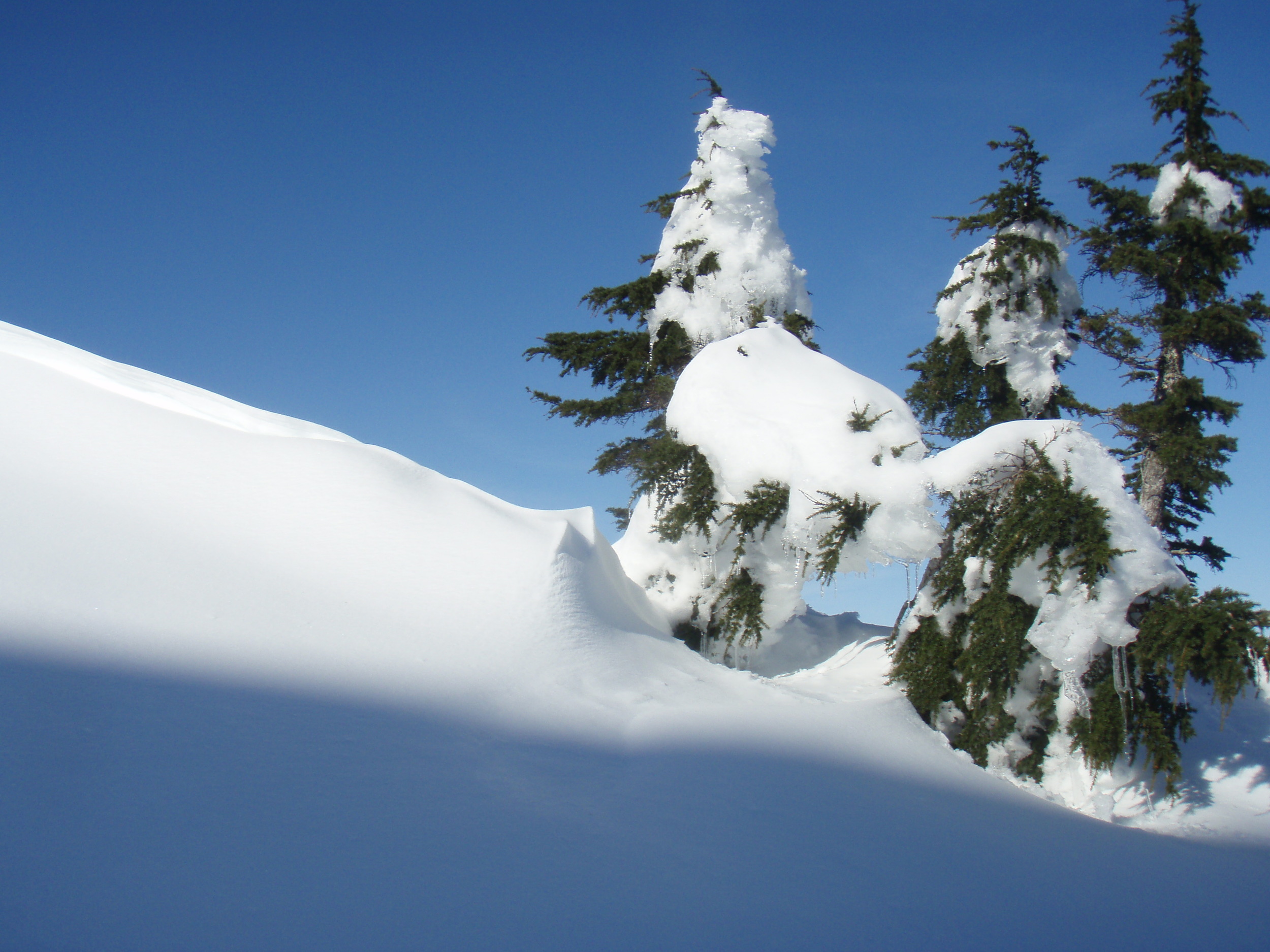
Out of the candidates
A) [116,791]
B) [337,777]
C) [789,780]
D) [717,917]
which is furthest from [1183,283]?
[116,791]

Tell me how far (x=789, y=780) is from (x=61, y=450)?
4.97 metres

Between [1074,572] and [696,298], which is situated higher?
[696,298]

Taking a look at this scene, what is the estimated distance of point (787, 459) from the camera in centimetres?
671

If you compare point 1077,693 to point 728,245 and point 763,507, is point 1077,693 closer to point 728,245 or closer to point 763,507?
point 763,507

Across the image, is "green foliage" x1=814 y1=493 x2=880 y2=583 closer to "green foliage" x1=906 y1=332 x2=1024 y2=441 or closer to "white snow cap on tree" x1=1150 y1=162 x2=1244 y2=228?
"green foliage" x1=906 y1=332 x2=1024 y2=441

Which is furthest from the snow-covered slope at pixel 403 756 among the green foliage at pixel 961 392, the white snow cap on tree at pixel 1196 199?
the white snow cap on tree at pixel 1196 199

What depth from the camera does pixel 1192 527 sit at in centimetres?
981

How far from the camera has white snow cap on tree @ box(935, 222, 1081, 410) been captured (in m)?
8.82

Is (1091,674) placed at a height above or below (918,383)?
below

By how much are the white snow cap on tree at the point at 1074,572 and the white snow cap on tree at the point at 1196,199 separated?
580cm

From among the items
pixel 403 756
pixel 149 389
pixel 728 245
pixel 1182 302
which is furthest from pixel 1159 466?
pixel 149 389

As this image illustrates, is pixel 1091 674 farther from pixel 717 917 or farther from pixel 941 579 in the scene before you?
pixel 717 917

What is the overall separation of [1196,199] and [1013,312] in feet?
10.6

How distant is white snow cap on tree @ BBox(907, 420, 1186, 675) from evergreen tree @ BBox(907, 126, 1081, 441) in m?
3.01
